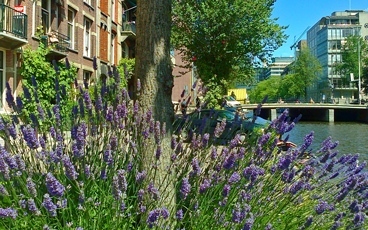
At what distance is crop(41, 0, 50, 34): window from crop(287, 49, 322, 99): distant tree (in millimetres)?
52181

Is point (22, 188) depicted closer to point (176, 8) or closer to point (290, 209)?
point (290, 209)

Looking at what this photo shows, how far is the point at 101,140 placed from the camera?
265cm

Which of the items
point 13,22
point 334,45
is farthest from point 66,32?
point 334,45

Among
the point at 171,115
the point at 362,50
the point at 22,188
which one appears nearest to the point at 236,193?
the point at 171,115

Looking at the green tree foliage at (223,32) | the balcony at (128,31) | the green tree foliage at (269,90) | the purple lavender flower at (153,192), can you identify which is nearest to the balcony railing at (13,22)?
the green tree foliage at (223,32)

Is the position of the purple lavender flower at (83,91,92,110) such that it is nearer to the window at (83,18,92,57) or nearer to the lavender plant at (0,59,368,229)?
the lavender plant at (0,59,368,229)

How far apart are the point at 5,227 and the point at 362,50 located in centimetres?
6219

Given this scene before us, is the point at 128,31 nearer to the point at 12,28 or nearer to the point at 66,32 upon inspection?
the point at 66,32

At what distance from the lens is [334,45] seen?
254ft

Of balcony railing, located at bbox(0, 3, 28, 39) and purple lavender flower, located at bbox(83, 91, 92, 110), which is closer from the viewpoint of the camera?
purple lavender flower, located at bbox(83, 91, 92, 110)

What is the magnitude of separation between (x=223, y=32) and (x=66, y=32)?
7684mm

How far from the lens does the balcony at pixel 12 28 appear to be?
1116 cm

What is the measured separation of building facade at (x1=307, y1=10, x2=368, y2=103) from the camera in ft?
245

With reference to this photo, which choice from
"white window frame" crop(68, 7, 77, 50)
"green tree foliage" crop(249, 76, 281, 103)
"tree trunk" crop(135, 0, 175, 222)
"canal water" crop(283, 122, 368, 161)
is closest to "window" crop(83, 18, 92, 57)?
"white window frame" crop(68, 7, 77, 50)
